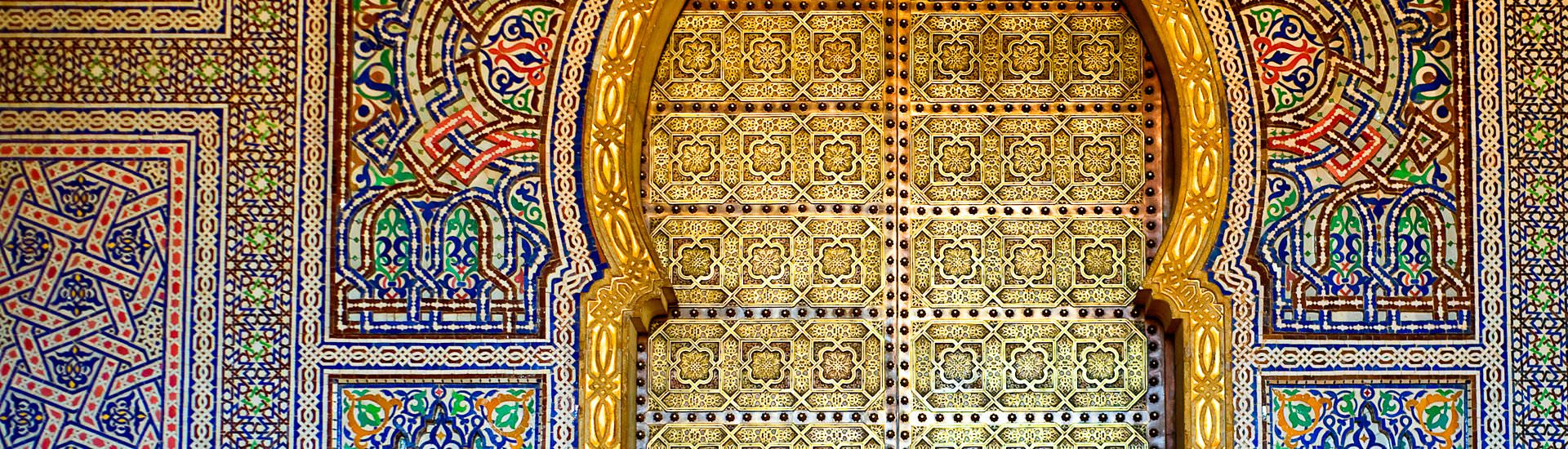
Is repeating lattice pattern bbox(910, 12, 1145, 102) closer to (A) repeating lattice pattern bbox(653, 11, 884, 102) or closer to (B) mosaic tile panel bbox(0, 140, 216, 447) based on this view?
(A) repeating lattice pattern bbox(653, 11, 884, 102)

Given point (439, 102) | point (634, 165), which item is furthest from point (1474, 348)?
point (439, 102)

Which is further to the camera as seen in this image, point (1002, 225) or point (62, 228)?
point (1002, 225)

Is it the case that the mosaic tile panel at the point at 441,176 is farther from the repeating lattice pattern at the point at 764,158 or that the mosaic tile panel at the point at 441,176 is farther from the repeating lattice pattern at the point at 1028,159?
the repeating lattice pattern at the point at 1028,159

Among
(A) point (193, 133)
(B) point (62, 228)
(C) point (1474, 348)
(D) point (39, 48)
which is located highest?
(D) point (39, 48)

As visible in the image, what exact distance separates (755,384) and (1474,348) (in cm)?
177

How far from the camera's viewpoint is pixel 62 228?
11.3 ft

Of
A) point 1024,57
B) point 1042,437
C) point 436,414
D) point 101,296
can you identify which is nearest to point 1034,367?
point 1042,437

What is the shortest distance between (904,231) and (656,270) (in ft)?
2.22

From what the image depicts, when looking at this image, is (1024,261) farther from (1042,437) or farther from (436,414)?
(436,414)

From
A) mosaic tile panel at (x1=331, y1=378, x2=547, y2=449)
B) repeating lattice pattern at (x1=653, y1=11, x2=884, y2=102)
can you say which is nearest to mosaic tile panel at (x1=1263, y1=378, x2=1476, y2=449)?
repeating lattice pattern at (x1=653, y1=11, x2=884, y2=102)

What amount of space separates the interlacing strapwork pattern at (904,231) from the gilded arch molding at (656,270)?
0.64 ft

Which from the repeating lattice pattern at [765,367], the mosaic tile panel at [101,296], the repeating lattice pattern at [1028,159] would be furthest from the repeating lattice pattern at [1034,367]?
the mosaic tile panel at [101,296]

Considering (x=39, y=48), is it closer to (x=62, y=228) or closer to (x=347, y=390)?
(x=62, y=228)

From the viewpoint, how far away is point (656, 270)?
3.41m
